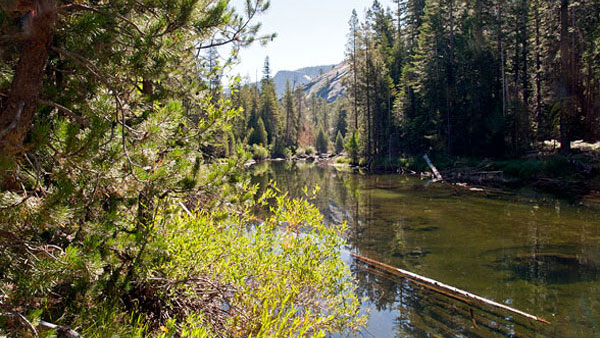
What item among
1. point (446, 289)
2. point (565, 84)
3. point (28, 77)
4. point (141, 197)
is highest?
point (565, 84)

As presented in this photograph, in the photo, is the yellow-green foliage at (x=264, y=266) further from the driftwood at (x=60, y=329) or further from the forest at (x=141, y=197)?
the driftwood at (x=60, y=329)

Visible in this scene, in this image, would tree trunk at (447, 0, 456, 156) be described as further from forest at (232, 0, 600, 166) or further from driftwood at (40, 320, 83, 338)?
driftwood at (40, 320, 83, 338)

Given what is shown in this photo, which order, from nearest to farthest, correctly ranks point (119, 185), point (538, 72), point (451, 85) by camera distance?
point (119, 185), point (538, 72), point (451, 85)

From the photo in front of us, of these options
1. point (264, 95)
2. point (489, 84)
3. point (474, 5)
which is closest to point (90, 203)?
point (489, 84)

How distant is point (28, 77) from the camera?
8.70 ft

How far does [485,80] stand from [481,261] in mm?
28586

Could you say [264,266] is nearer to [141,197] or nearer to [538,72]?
[141,197]

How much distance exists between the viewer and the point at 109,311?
3.70m

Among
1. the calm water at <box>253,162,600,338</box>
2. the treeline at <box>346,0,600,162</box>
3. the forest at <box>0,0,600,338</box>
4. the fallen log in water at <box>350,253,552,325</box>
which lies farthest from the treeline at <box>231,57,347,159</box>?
the forest at <box>0,0,600,338</box>

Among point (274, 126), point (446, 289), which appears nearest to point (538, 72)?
point (446, 289)

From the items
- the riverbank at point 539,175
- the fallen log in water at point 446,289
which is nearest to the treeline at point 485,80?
the riverbank at point 539,175

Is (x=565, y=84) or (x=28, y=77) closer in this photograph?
(x=28, y=77)

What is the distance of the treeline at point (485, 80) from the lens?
26.0 meters

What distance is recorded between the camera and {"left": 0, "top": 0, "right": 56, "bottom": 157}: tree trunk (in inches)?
98.7
